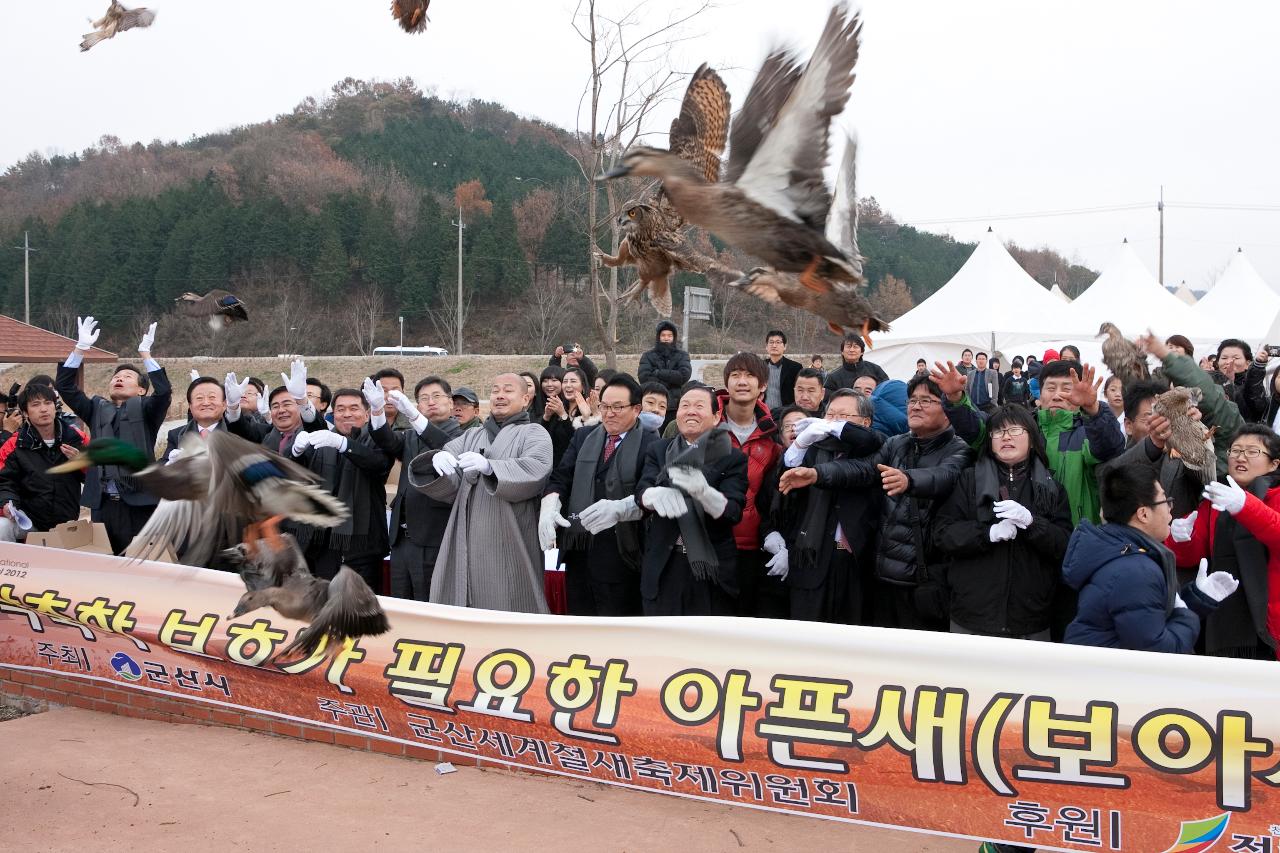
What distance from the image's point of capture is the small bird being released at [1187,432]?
3.47 m

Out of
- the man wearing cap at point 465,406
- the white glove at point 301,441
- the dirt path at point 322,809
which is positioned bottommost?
the dirt path at point 322,809

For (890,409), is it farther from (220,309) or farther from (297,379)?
(220,309)

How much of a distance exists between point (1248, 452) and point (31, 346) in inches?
638

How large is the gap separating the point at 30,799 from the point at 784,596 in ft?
11.0

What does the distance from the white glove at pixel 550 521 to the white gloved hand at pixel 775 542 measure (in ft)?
3.03

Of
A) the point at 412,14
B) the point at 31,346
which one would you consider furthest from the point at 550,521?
the point at 31,346

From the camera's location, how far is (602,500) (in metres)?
4.18

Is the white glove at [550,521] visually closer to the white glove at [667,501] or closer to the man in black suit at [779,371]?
the white glove at [667,501]

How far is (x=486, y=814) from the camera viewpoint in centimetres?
381

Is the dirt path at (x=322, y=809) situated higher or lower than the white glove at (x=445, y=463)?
lower

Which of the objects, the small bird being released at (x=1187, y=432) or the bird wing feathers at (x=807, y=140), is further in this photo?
the small bird being released at (x=1187, y=432)

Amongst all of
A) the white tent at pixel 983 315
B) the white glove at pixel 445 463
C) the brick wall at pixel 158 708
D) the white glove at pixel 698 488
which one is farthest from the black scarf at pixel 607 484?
the white tent at pixel 983 315

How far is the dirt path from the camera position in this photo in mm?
3596

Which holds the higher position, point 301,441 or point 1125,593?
point 301,441
